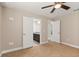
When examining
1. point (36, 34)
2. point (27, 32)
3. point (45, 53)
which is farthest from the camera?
point (36, 34)

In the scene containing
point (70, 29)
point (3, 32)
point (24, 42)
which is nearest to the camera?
point (3, 32)

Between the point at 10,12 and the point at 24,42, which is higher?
the point at 10,12

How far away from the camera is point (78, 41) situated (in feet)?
17.2

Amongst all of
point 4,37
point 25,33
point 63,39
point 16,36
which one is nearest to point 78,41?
point 63,39

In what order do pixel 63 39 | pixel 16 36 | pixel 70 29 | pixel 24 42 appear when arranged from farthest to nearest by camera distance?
1. pixel 63 39
2. pixel 70 29
3. pixel 24 42
4. pixel 16 36

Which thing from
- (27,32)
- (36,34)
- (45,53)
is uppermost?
(27,32)

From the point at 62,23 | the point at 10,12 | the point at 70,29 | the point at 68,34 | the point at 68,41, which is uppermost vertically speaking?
the point at 10,12

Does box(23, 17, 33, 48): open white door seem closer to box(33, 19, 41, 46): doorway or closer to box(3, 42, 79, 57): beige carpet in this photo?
box(3, 42, 79, 57): beige carpet

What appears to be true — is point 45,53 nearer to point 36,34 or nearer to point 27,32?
point 27,32

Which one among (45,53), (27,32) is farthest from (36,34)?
(45,53)

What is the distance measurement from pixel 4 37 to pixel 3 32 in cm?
26

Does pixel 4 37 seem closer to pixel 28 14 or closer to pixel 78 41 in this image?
pixel 28 14

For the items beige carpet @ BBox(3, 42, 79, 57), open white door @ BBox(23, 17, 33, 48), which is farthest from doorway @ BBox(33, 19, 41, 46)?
beige carpet @ BBox(3, 42, 79, 57)

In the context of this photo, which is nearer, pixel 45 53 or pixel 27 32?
pixel 45 53
